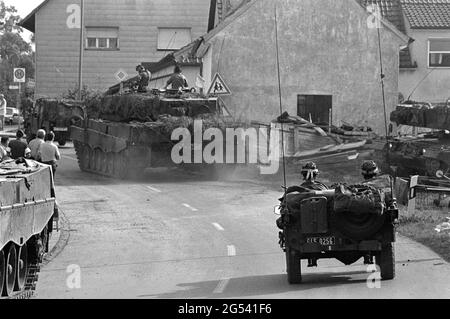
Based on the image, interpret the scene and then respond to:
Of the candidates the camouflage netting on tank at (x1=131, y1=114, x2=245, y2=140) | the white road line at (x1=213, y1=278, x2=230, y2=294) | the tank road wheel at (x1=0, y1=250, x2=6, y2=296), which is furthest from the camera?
the camouflage netting on tank at (x1=131, y1=114, x2=245, y2=140)

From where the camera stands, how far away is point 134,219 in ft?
64.1

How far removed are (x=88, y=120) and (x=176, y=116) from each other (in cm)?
412

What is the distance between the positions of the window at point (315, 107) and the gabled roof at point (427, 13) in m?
5.84

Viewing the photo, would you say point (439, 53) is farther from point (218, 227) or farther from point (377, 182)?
point (377, 182)

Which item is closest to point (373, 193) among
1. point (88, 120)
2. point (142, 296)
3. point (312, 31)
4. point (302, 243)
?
point (302, 243)

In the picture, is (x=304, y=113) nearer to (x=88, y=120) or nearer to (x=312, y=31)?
(x=312, y=31)

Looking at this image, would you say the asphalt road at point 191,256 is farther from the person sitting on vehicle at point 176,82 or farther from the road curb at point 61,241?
the person sitting on vehicle at point 176,82

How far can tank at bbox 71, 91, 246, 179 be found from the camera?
2712 centimetres

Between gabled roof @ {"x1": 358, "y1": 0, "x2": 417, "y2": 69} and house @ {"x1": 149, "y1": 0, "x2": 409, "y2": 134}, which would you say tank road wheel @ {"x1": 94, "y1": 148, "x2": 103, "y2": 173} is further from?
gabled roof @ {"x1": 358, "y1": 0, "x2": 417, "y2": 69}

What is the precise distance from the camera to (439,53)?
40812mm

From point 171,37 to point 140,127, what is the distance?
3327 cm

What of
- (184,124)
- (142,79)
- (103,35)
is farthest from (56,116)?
(103,35)

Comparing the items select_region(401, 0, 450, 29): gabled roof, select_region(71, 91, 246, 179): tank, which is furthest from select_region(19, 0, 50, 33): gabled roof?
select_region(71, 91, 246, 179): tank

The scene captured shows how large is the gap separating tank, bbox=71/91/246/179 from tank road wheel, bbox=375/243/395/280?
48.7ft
